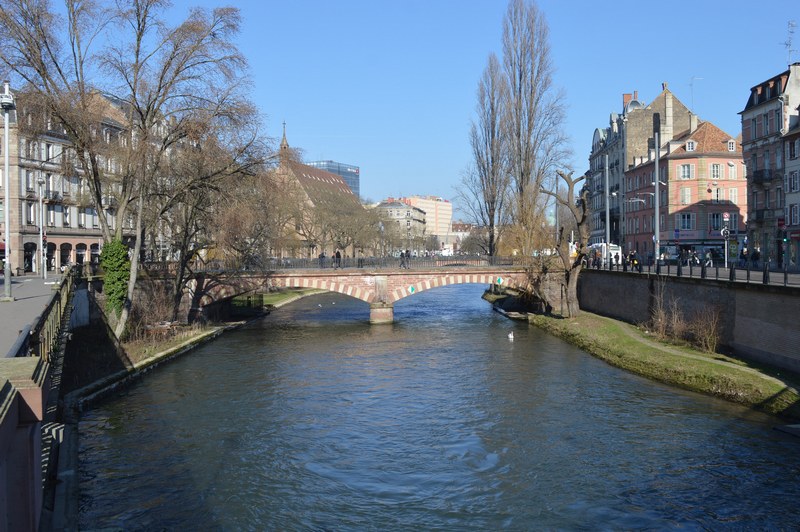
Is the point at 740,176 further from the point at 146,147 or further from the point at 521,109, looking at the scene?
the point at 146,147

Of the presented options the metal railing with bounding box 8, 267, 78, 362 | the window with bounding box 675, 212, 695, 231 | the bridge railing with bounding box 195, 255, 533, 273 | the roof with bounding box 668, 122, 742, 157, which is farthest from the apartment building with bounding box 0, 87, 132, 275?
the roof with bounding box 668, 122, 742, 157

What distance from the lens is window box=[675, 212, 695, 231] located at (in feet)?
225

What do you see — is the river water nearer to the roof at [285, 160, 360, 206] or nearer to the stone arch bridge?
the roof at [285, 160, 360, 206]

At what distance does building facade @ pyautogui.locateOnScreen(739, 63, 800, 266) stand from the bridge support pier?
27.4 m

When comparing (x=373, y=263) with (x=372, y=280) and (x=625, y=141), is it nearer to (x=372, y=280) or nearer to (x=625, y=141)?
(x=372, y=280)

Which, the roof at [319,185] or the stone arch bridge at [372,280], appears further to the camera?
the roof at [319,185]

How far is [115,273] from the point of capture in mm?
31828

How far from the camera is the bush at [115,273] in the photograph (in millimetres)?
31734

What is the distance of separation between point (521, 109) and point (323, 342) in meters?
27.9

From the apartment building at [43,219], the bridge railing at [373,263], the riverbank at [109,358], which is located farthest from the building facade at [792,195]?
the apartment building at [43,219]

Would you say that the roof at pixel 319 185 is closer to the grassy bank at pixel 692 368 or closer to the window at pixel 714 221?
the grassy bank at pixel 692 368

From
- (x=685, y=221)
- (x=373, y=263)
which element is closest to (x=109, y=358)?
(x=373, y=263)

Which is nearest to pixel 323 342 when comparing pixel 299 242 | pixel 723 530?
pixel 723 530

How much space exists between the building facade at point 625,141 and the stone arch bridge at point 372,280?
2988cm
